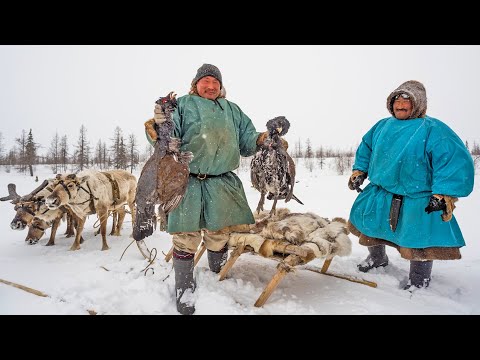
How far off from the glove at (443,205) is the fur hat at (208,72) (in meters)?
2.62

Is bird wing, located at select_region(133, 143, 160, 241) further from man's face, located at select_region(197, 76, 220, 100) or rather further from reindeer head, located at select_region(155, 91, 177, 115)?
man's face, located at select_region(197, 76, 220, 100)

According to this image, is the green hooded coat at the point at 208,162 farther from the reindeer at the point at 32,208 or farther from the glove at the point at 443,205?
the reindeer at the point at 32,208

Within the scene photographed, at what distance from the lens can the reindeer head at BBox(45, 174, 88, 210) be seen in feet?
17.6

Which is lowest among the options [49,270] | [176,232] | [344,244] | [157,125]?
[49,270]

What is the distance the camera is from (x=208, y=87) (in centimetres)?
325

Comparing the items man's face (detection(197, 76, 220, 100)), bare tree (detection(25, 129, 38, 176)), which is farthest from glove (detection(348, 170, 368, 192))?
bare tree (detection(25, 129, 38, 176))

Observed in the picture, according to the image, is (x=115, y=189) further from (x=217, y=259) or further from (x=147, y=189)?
(x=147, y=189)

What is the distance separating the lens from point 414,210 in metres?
3.34

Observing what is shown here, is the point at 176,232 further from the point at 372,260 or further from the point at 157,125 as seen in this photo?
the point at 372,260

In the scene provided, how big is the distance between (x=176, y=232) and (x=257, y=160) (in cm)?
117

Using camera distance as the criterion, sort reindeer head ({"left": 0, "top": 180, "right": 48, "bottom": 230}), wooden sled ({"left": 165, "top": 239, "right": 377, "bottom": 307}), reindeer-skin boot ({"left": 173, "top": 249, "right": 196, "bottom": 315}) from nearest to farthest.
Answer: reindeer-skin boot ({"left": 173, "top": 249, "right": 196, "bottom": 315}), wooden sled ({"left": 165, "top": 239, "right": 377, "bottom": 307}), reindeer head ({"left": 0, "top": 180, "right": 48, "bottom": 230})

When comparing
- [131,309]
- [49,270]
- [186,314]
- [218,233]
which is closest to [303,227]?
[218,233]

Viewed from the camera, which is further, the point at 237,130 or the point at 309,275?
the point at 309,275

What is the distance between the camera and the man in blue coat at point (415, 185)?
10.5ft
